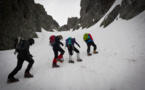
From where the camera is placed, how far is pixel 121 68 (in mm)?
3574

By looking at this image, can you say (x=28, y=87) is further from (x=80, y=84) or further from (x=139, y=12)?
(x=139, y=12)

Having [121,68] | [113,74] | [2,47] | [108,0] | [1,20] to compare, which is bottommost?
[113,74]

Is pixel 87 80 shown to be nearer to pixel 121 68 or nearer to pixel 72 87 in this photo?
pixel 72 87

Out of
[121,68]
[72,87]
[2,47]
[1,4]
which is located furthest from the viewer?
[1,4]

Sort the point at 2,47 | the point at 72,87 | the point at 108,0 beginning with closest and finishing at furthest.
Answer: the point at 72,87 < the point at 2,47 < the point at 108,0

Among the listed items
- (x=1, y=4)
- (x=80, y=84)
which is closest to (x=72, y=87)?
(x=80, y=84)

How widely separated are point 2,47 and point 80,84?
11607 mm

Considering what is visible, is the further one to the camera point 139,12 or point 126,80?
point 139,12

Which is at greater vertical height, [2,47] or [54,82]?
[2,47]

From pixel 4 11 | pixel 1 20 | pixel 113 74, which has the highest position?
pixel 4 11

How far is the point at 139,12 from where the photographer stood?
9.18 m

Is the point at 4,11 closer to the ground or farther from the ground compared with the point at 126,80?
farther from the ground

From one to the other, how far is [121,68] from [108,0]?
3732 cm

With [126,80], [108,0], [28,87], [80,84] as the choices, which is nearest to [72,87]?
[80,84]
